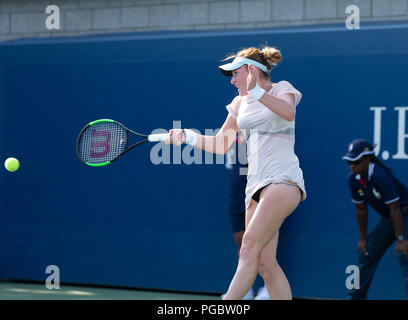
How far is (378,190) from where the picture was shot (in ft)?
20.3

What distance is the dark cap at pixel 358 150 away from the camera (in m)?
6.35

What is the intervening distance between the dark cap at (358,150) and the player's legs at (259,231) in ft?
5.36

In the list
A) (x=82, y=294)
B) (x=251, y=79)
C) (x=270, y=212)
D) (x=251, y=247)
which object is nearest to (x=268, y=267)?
(x=251, y=247)

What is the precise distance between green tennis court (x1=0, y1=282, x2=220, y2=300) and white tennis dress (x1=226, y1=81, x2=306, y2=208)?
2.40 m

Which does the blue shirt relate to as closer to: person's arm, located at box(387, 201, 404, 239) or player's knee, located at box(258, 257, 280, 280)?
person's arm, located at box(387, 201, 404, 239)

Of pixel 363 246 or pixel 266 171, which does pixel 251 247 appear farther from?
pixel 363 246

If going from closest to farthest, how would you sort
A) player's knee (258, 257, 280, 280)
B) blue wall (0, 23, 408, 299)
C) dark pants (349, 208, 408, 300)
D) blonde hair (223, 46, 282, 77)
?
1. player's knee (258, 257, 280, 280)
2. blonde hair (223, 46, 282, 77)
3. dark pants (349, 208, 408, 300)
4. blue wall (0, 23, 408, 299)

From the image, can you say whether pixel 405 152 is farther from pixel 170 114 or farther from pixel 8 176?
pixel 8 176

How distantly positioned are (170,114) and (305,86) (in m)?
1.22

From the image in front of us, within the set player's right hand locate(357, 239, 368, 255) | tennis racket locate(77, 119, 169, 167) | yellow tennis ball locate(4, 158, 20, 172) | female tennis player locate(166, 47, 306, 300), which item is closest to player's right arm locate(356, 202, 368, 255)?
player's right hand locate(357, 239, 368, 255)

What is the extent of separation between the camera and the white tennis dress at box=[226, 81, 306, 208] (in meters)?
4.90

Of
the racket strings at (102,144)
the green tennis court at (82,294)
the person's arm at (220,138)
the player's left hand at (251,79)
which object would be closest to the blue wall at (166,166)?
the green tennis court at (82,294)

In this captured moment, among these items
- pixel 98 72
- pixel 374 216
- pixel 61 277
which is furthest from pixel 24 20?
pixel 374 216

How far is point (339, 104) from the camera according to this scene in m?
6.80
